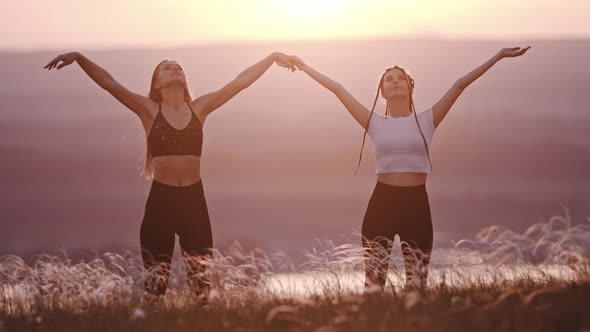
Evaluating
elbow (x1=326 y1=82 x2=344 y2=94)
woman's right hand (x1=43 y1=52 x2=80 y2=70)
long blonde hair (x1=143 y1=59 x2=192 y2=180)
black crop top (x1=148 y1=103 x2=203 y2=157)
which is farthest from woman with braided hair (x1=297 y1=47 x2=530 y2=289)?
woman's right hand (x1=43 y1=52 x2=80 y2=70)

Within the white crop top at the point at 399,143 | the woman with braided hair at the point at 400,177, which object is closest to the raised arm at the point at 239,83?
the woman with braided hair at the point at 400,177

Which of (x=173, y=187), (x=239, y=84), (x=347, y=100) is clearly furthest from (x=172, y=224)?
(x=347, y=100)

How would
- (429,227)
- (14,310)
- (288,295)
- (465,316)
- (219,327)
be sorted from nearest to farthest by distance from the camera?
(465,316), (219,327), (288,295), (14,310), (429,227)

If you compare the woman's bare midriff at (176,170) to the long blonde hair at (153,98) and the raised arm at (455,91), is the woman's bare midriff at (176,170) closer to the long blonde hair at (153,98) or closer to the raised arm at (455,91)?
the long blonde hair at (153,98)

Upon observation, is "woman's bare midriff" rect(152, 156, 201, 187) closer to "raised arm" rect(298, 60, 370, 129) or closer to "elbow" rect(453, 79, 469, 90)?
"raised arm" rect(298, 60, 370, 129)

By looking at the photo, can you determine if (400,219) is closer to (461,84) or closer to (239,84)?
(461,84)

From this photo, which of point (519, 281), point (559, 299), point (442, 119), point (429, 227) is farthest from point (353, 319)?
point (442, 119)

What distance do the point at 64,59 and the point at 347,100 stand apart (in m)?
3.40

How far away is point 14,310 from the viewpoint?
985 centimetres

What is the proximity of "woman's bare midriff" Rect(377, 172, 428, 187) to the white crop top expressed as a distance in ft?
0.21

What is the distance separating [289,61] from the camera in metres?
11.6

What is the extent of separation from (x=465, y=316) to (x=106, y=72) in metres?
5.52

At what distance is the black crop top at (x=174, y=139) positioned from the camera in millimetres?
10586

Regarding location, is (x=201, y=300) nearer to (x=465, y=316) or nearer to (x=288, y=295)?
(x=288, y=295)
